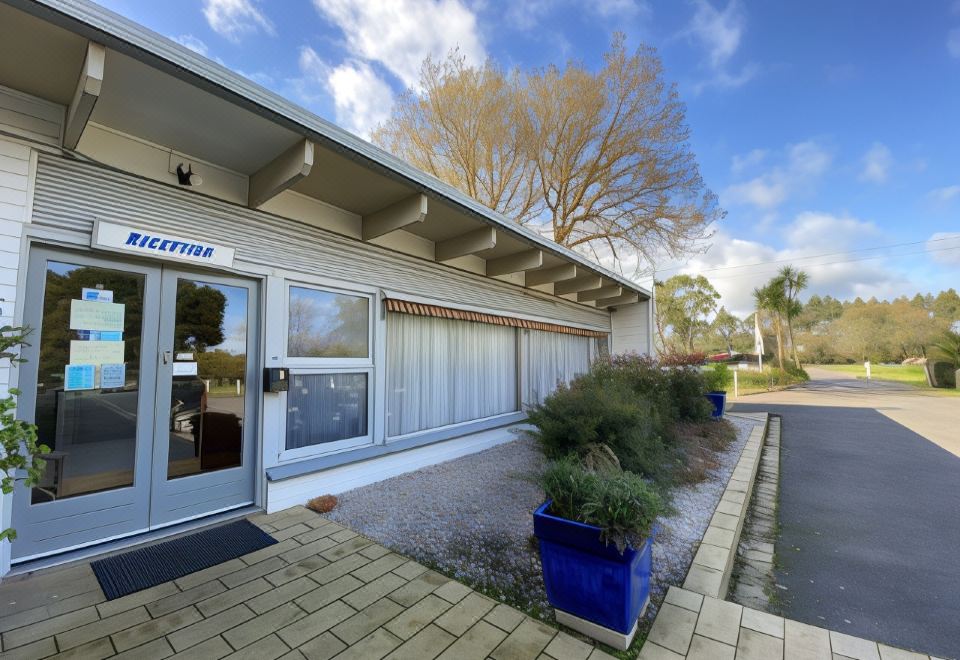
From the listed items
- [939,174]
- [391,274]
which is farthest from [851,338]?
[391,274]

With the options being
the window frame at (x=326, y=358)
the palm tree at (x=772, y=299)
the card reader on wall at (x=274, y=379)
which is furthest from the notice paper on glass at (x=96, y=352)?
the palm tree at (x=772, y=299)

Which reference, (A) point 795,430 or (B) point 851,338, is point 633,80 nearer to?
(A) point 795,430

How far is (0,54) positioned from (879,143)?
65.8ft

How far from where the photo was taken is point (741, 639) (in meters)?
1.75

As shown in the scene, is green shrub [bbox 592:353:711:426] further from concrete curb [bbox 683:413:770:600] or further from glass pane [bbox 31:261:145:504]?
glass pane [bbox 31:261:145:504]

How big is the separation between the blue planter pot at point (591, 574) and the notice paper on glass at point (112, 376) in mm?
2787

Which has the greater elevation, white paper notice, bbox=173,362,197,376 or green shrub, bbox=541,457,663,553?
white paper notice, bbox=173,362,197,376

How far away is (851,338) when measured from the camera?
1481 inches

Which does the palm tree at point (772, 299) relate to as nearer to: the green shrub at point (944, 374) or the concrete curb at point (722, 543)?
the green shrub at point (944, 374)

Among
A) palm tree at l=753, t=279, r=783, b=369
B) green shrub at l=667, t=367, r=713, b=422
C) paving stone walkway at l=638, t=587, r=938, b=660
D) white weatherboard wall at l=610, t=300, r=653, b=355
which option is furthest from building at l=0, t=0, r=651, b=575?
palm tree at l=753, t=279, r=783, b=369

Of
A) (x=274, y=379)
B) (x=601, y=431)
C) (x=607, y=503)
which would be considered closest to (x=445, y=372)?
(x=601, y=431)

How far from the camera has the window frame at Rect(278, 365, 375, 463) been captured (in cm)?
329

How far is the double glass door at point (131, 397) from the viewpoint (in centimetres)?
230

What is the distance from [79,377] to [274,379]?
3.60 ft
